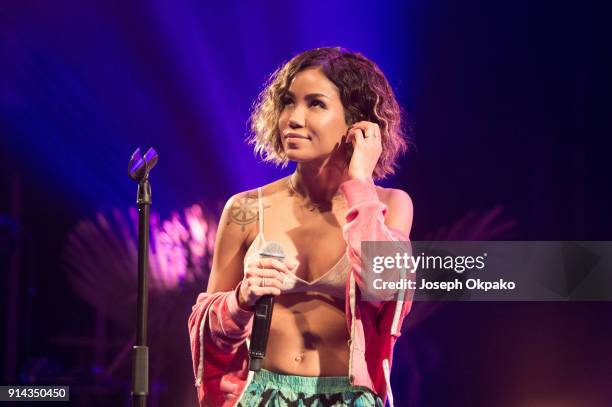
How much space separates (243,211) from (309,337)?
0.43 m

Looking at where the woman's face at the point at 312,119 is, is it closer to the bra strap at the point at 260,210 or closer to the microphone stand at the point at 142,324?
A: the bra strap at the point at 260,210

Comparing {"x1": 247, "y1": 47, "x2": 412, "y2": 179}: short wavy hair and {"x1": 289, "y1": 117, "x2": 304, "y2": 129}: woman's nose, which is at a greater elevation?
{"x1": 247, "y1": 47, "x2": 412, "y2": 179}: short wavy hair

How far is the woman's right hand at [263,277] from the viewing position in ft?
6.89

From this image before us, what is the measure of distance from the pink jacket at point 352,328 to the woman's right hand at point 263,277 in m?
0.13

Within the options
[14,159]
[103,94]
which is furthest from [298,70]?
[14,159]

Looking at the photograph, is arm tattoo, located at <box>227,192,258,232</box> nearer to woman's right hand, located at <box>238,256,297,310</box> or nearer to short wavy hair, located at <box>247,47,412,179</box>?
short wavy hair, located at <box>247,47,412,179</box>

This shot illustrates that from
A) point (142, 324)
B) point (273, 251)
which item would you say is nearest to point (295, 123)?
point (273, 251)

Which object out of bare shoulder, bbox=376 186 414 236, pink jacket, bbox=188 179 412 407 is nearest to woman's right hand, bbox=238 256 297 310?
pink jacket, bbox=188 179 412 407

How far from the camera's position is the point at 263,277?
2.12 meters

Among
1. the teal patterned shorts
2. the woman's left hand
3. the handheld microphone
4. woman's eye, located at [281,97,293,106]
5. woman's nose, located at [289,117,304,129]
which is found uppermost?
woman's eye, located at [281,97,293,106]

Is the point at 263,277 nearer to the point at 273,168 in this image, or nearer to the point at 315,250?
the point at 315,250

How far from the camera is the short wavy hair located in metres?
2.56

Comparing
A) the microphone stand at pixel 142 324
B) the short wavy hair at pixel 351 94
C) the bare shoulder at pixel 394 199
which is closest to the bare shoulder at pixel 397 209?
the bare shoulder at pixel 394 199

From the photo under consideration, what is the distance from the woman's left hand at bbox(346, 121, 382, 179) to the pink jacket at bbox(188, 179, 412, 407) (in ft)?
0.13
